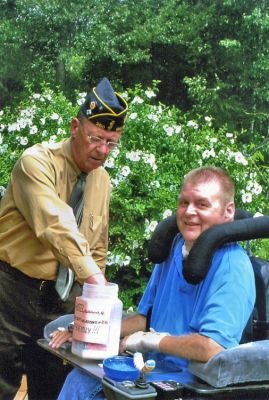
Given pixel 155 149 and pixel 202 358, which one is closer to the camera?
pixel 202 358

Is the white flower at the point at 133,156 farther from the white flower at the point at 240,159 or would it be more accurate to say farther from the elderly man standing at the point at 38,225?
the elderly man standing at the point at 38,225

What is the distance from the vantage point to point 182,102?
1510 cm

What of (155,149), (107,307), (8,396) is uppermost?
(155,149)

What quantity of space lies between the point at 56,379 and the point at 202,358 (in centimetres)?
119

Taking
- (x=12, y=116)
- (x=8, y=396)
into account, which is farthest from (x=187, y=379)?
(x=12, y=116)

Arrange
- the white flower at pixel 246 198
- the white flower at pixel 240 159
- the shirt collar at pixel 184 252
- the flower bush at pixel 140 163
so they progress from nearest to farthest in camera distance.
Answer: the shirt collar at pixel 184 252, the flower bush at pixel 140 163, the white flower at pixel 246 198, the white flower at pixel 240 159

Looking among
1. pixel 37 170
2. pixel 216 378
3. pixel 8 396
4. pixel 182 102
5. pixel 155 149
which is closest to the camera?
pixel 216 378

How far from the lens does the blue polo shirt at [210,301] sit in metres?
2.10

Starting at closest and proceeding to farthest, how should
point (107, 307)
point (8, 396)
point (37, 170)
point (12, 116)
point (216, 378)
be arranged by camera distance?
point (216, 378), point (107, 307), point (37, 170), point (8, 396), point (12, 116)

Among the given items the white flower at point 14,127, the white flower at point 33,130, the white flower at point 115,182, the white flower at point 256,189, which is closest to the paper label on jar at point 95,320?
the white flower at point 115,182

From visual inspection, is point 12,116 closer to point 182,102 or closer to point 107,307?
point 107,307

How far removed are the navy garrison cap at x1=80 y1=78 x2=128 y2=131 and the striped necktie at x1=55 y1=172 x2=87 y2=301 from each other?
0.26 metres

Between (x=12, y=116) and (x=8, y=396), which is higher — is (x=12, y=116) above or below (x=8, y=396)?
above

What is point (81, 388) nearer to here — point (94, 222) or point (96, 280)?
point (96, 280)
